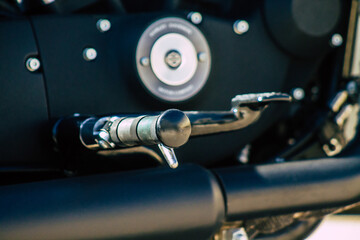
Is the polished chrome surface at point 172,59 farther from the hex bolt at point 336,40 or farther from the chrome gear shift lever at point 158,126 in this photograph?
the hex bolt at point 336,40

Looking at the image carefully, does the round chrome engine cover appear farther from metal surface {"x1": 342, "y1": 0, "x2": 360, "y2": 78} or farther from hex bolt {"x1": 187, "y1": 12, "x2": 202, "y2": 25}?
metal surface {"x1": 342, "y1": 0, "x2": 360, "y2": 78}

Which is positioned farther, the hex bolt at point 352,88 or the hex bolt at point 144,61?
the hex bolt at point 352,88

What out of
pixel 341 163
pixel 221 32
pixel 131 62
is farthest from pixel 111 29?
pixel 341 163

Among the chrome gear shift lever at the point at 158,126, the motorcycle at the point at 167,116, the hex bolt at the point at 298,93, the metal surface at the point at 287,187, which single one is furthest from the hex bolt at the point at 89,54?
the hex bolt at the point at 298,93

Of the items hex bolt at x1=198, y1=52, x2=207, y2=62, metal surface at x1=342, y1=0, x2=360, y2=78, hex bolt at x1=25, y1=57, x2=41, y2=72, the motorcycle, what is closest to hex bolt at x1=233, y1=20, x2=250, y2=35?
the motorcycle

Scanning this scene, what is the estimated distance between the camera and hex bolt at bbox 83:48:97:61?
0.74 metres

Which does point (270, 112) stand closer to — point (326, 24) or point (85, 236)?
point (326, 24)

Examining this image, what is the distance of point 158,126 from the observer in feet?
1.59

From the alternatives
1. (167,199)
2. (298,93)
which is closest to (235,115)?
(167,199)

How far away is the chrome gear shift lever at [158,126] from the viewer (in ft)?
1.61

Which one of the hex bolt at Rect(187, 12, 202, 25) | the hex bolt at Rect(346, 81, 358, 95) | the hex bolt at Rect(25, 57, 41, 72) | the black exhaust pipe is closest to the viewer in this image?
the black exhaust pipe

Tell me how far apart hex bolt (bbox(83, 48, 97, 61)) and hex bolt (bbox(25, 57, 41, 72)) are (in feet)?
0.24

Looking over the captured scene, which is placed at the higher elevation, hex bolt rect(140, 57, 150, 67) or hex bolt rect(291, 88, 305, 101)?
hex bolt rect(291, 88, 305, 101)

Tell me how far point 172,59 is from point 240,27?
0.18 m
